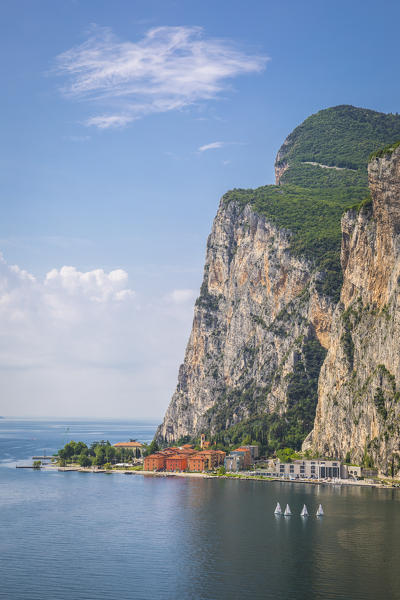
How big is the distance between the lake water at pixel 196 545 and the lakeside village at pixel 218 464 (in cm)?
1625

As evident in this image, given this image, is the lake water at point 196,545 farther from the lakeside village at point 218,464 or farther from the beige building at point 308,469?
the beige building at point 308,469

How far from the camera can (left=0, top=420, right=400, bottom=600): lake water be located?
215 feet

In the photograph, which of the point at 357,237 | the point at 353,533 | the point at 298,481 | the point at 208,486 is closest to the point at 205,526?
the point at 353,533

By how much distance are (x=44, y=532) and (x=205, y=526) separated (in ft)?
66.7

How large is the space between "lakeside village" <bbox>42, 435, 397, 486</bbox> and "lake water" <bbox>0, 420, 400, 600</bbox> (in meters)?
16.3

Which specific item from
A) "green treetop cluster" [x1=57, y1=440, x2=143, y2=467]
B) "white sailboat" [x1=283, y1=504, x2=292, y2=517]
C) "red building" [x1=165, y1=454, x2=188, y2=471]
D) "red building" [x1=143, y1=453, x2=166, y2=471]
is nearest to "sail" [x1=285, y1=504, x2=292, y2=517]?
"white sailboat" [x1=283, y1=504, x2=292, y2=517]

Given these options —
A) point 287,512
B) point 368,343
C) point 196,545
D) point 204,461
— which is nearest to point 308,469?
point 368,343

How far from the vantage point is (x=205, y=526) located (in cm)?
9431

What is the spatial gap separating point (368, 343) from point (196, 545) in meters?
81.4

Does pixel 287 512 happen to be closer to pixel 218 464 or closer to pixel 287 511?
pixel 287 511

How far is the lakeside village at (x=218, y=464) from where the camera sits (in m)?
148

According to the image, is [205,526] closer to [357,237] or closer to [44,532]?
[44,532]

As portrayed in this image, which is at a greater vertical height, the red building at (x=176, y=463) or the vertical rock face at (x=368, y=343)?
the vertical rock face at (x=368, y=343)

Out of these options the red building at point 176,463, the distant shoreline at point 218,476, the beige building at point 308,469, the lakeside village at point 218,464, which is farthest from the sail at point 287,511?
the red building at point 176,463
